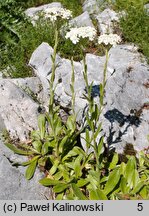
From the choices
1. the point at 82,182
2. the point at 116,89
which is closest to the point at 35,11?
the point at 116,89

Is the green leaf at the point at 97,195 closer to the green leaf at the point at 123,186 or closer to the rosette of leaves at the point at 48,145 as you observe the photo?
the green leaf at the point at 123,186

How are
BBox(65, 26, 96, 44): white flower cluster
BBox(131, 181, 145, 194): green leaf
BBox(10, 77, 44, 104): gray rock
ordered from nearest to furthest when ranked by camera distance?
BBox(65, 26, 96, 44): white flower cluster
BBox(131, 181, 145, 194): green leaf
BBox(10, 77, 44, 104): gray rock

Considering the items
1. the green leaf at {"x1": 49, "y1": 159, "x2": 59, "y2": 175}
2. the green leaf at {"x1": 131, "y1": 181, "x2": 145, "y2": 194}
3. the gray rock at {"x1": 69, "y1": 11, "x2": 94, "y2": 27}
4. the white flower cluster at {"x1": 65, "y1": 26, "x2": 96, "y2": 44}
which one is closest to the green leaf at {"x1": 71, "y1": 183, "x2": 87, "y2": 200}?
the green leaf at {"x1": 49, "y1": 159, "x2": 59, "y2": 175}

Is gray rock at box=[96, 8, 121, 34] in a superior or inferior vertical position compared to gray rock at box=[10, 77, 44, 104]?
superior

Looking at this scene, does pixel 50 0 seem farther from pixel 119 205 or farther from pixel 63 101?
pixel 119 205

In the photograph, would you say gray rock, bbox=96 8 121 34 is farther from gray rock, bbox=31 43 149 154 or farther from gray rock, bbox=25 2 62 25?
gray rock, bbox=25 2 62 25

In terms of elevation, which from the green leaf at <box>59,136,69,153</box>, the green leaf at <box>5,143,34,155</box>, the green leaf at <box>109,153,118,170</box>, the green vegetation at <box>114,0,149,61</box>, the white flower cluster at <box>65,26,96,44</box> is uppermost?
the white flower cluster at <box>65,26,96,44</box>

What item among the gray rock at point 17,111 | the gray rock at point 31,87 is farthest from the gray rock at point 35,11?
the gray rock at point 17,111
